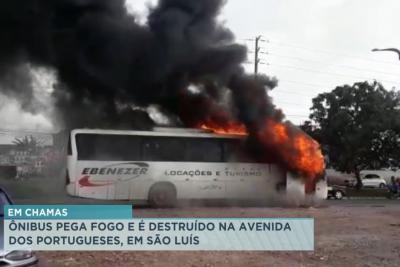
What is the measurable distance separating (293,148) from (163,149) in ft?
14.3

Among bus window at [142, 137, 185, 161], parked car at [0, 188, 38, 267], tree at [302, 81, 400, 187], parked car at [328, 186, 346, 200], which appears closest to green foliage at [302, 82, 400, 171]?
tree at [302, 81, 400, 187]

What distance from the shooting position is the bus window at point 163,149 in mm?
18078

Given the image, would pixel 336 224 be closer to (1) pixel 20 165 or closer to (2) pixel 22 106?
(2) pixel 22 106

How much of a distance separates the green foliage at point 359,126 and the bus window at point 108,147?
78.8 feet

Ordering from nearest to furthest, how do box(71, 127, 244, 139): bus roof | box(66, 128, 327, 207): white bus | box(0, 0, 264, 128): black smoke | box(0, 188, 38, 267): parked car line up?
1. box(0, 188, 38, 267): parked car
2. box(66, 128, 327, 207): white bus
3. box(71, 127, 244, 139): bus roof
4. box(0, 0, 264, 128): black smoke

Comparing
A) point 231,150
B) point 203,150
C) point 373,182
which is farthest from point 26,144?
point 373,182

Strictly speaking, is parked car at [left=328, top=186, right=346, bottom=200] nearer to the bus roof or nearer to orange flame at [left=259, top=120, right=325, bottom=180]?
orange flame at [left=259, top=120, right=325, bottom=180]

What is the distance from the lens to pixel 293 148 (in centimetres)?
1869

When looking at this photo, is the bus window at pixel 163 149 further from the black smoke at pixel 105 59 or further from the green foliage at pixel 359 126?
the green foliage at pixel 359 126

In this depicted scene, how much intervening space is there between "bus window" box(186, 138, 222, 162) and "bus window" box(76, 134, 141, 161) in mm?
1702

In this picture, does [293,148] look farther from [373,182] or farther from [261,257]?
[373,182]

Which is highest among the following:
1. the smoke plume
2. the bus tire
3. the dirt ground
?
the smoke plume

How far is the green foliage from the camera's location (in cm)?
3828

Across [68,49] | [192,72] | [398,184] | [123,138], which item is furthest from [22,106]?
[398,184]
